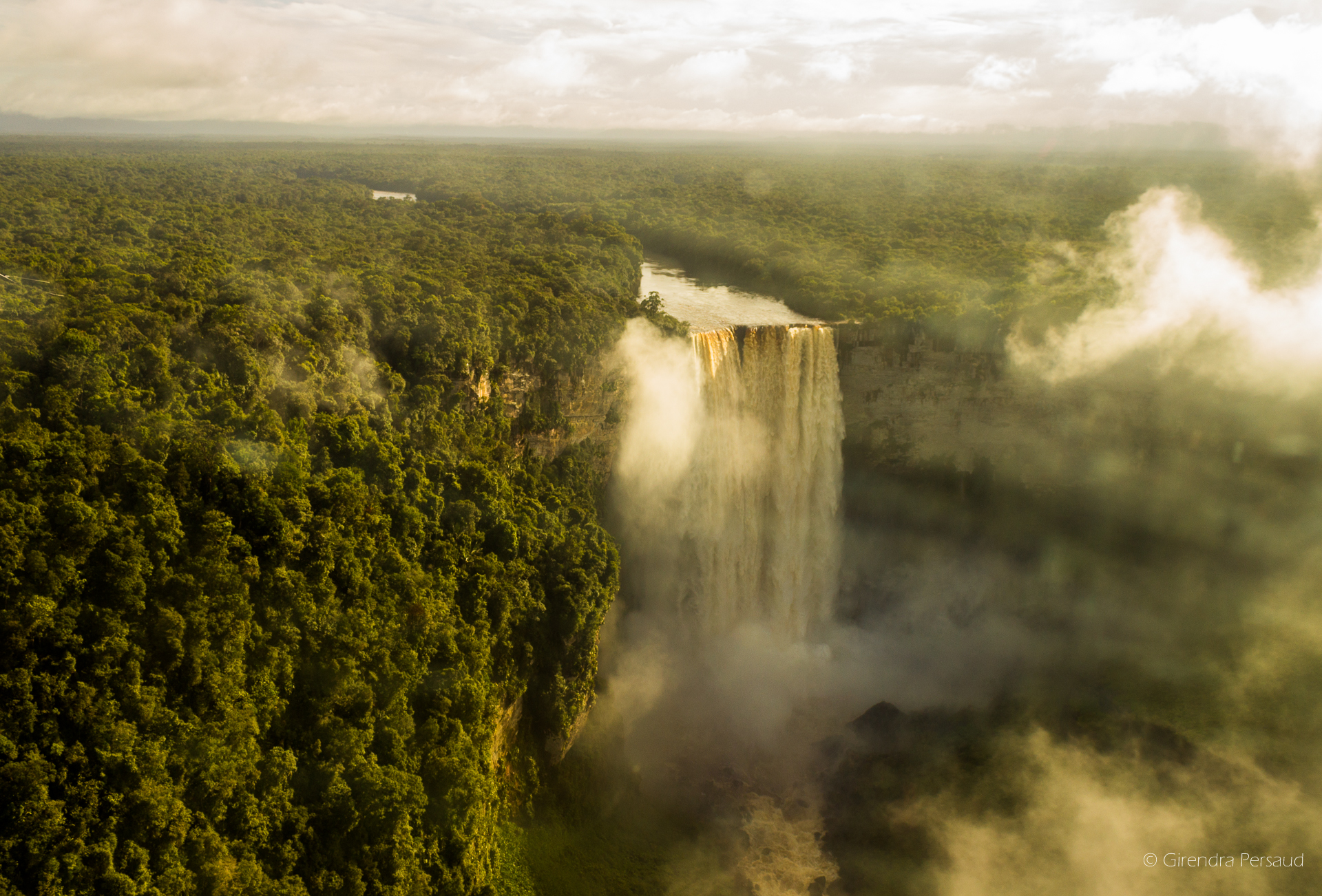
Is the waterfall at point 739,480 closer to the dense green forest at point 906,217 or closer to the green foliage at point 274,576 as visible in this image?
the green foliage at point 274,576

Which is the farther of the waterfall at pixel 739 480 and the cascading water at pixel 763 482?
the cascading water at pixel 763 482

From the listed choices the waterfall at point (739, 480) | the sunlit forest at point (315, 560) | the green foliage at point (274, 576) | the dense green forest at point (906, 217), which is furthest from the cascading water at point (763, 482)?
the dense green forest at point (906, 217)

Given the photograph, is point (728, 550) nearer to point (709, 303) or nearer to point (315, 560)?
point (709, 303)

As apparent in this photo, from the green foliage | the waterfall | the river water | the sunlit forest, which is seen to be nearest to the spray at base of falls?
the waterfall

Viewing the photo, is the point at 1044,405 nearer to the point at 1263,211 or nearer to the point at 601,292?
the point at 601,292

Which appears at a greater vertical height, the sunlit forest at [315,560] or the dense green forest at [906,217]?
the dense green forest at [906,217]

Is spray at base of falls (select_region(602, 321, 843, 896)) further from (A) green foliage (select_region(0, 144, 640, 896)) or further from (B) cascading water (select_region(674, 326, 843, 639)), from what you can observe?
(A) green foliage (select_region(0, 144, 640, 896))
